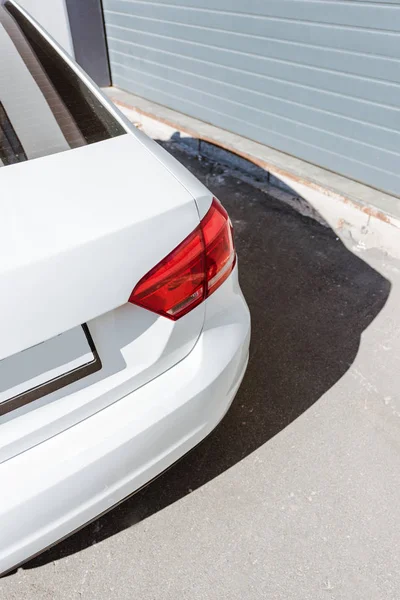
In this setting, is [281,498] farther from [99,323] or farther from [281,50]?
[281,50]

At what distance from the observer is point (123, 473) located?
59.7 inches

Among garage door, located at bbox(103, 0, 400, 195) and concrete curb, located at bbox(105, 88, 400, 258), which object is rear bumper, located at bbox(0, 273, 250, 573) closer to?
concrete curb, located at bbox(105, 88, 400, 258)

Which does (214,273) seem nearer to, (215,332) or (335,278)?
(215,332)

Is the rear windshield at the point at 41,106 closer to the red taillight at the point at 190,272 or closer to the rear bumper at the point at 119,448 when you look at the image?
the red taillight at the point at 190,272

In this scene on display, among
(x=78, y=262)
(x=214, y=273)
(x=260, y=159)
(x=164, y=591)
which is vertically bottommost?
(x=164, y=591)

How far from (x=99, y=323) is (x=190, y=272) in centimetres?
31

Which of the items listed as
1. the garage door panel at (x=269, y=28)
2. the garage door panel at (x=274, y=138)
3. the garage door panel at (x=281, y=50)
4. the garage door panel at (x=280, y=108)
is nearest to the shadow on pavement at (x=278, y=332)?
the garage door panel at (x=274, y=138)

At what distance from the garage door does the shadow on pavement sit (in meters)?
0.64

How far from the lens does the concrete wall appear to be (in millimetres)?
6352

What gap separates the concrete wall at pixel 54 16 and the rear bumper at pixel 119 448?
244 inches

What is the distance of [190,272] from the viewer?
146 cm

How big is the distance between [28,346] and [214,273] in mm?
618

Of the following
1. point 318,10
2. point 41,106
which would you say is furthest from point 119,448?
point 318,10

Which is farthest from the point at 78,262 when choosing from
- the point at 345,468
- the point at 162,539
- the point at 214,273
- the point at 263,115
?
the point at 263,115
